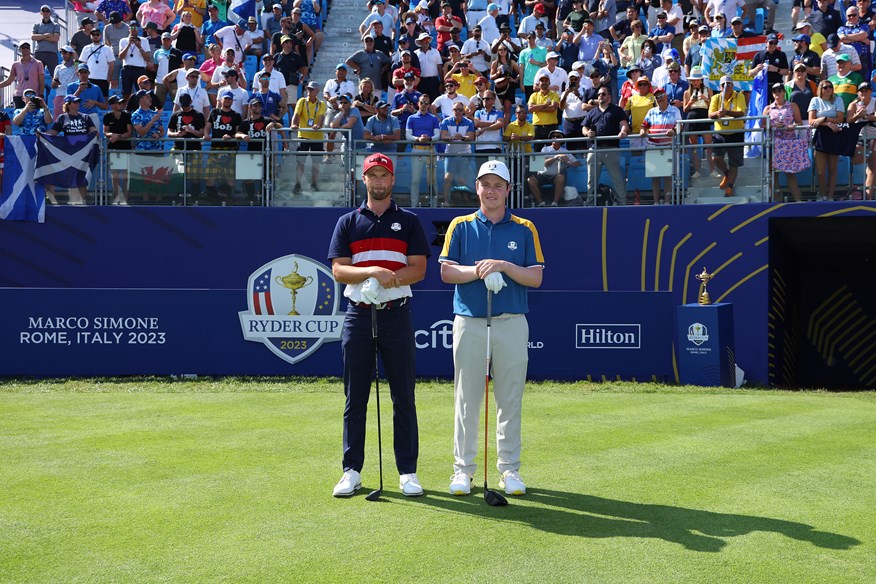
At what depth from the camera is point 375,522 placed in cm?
689

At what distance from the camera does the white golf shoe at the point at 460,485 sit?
25.2ft

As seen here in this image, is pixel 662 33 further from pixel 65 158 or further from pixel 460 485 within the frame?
pixel 460 485

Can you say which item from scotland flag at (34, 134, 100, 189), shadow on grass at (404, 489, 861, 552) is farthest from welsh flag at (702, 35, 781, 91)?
shadow on grass at (404, 489, 861, 552)

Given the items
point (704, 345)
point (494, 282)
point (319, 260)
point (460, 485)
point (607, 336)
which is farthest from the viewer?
point (319, 260)

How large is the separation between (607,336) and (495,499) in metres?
10.0

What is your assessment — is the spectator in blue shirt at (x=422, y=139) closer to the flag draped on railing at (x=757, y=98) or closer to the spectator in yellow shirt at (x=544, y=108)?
the spectator in yellow shirt at (x=544, y=108)

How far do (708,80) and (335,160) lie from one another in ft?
21.8

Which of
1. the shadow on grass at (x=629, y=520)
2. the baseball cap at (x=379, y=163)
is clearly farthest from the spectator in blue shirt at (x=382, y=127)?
the shadow on grass at (x=629, y=520)

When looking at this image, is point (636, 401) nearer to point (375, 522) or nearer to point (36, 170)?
point (375, 522)

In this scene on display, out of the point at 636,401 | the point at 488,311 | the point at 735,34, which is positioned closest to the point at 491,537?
the point at 488,311

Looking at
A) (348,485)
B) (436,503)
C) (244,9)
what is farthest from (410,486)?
(244,9)

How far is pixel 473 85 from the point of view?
2091cm

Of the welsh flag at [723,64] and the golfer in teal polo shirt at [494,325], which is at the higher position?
the welsh flag at [723,64]

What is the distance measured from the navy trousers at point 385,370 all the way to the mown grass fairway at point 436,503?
41 centimetres
